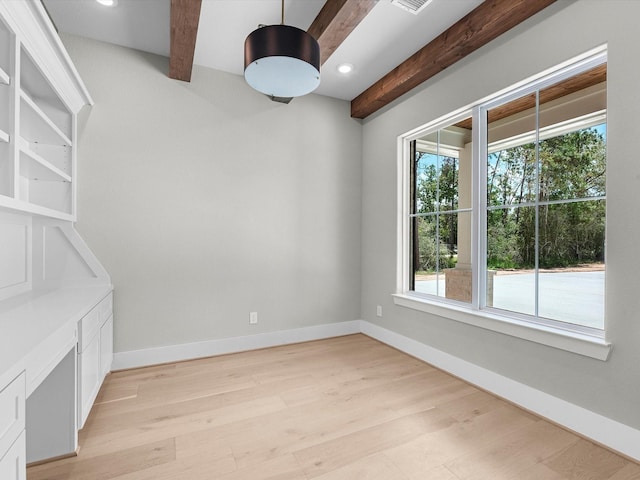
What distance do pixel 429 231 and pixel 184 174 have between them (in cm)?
255

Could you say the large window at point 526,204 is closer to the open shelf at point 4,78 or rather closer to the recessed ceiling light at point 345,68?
the recessed ceiling light at point 345,68

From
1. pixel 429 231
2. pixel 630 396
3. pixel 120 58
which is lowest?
pixel 630 396

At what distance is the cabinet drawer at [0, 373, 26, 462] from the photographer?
105 cm

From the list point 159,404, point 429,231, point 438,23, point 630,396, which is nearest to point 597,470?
point 630,396

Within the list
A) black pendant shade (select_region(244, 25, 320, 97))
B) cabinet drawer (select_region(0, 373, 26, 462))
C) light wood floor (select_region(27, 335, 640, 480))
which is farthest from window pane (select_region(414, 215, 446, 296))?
cabinet drawer (select_region(0, 373, 26, 462))

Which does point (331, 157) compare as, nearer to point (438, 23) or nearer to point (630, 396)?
point (438, 23)

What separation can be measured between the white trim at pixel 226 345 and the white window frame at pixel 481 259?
36.2 inches

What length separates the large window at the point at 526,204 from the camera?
6.95 ft

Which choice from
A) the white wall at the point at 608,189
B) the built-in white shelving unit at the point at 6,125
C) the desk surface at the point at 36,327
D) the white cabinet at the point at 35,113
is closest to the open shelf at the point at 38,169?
the white cabinet at the point at 35,113

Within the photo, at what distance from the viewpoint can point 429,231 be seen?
11.1ft

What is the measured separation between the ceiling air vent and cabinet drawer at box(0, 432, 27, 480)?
3087mm

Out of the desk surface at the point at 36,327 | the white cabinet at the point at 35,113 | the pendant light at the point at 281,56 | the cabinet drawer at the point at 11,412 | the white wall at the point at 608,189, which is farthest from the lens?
the white wall at the point at 608,189

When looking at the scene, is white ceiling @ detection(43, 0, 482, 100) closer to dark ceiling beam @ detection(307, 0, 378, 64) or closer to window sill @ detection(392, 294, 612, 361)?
dark ceiling beam @ detection(307, 0, 378, 64)

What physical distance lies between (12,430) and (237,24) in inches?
114
